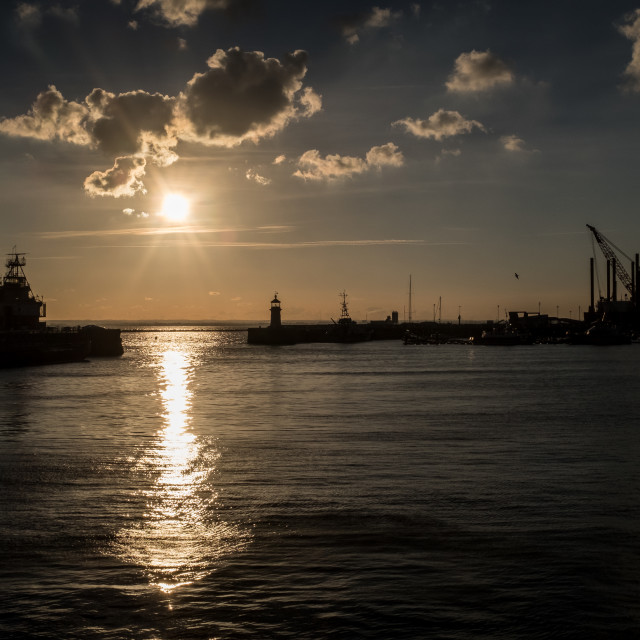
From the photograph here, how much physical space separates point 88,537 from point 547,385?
62696 mm

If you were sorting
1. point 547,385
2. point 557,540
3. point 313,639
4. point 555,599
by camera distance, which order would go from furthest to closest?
point 547,385
point 557,540
point 555,599
point 313,639

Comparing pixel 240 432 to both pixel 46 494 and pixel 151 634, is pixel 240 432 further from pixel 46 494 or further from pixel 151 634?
pixel 151 634

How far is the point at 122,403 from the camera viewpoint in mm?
56906

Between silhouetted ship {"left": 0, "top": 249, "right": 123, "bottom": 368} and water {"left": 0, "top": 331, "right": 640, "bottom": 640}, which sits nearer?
water {"left": 0, "top": 331, "right": 640, "bottom": 640}

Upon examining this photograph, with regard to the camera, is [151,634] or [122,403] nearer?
[151,634]

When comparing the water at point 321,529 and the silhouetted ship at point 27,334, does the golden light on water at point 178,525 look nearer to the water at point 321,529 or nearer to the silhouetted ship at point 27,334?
the water at point 321,529

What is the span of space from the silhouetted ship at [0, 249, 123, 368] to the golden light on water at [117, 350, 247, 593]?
81.4 meters

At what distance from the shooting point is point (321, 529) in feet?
63.2

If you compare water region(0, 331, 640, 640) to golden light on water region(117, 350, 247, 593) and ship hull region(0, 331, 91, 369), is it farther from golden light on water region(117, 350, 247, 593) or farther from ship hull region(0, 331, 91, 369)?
ship hull region(0, 331, 91, 369)

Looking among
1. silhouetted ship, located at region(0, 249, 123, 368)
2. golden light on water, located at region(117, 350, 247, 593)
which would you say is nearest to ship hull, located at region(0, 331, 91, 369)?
silhouetted ship, located at region(0, 249, 123, 368)

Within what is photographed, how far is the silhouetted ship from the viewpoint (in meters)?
108

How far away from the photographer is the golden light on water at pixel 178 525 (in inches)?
650

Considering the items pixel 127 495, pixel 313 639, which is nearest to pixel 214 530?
pixel 127 495

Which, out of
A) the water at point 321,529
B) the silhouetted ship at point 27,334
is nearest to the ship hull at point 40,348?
the silhouetted ship at point 27,334
